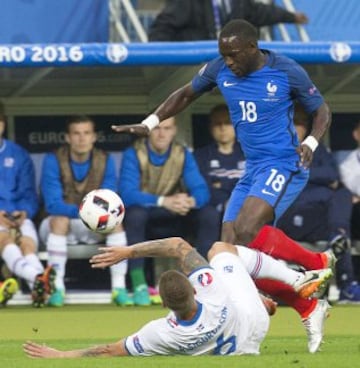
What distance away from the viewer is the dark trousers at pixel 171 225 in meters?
13.4

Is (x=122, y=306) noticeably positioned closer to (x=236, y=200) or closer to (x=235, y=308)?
(x=236, y=200)

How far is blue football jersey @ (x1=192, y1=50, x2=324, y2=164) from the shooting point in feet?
30.5

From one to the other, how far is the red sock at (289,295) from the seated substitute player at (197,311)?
673mm

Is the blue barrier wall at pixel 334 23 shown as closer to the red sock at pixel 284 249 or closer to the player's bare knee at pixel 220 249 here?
the red sock at pixel 284 249

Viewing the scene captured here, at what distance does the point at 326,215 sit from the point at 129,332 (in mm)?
3838

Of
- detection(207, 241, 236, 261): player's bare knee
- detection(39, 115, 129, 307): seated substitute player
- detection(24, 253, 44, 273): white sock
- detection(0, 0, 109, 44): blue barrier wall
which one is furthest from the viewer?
detection(0, 0, 109, 44): blue barrier wall

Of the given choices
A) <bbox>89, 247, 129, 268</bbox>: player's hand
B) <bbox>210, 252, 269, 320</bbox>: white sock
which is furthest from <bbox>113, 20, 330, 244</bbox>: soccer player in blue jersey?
<bbox>89, 247, 129, 268</bbox>: player's hand

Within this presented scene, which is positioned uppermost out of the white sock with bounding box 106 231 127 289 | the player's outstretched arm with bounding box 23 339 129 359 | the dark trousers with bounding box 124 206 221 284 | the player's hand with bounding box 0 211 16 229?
the player's hand with bounding box 0 211 16 229

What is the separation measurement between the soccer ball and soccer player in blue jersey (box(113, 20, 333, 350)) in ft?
1.74

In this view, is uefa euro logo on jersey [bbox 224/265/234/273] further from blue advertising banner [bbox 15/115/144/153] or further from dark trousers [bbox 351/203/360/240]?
blue advertising banner [bbox 15/115/144/153]

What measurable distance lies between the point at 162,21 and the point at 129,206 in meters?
1.92

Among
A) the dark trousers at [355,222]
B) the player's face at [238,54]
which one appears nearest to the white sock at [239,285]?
the player's face at [238,54]

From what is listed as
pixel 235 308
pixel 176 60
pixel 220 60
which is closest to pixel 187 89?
pixel 220 60

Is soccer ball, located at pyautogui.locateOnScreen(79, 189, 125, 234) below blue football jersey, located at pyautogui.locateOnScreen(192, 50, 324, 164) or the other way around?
below
